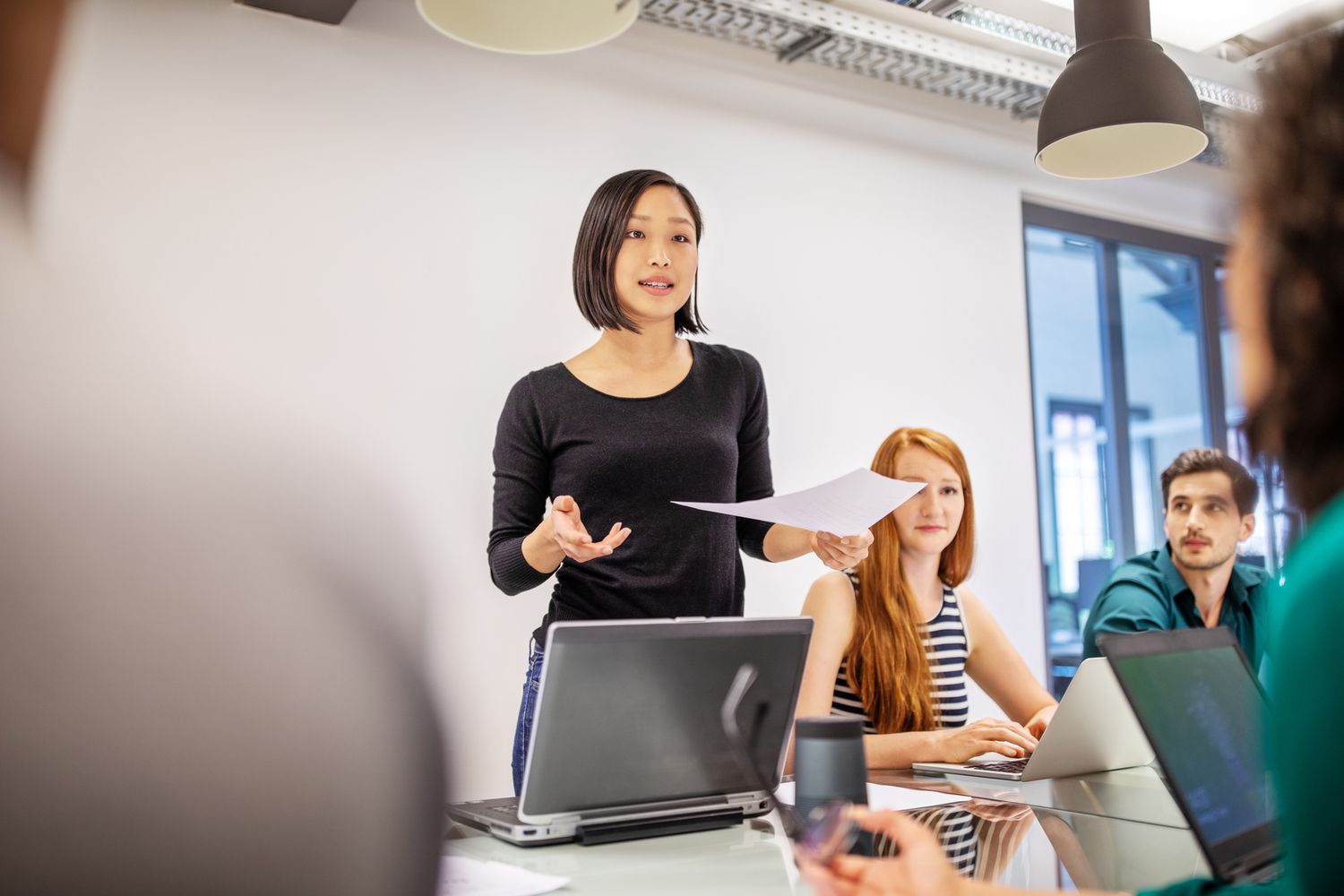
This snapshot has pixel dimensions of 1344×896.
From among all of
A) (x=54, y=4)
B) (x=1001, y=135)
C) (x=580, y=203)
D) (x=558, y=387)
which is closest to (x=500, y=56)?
(x=580, y=203)

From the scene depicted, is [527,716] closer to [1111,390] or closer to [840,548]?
[840,548]

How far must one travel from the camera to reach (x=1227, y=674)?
1.30m

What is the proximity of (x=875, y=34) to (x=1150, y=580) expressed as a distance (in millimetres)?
2011

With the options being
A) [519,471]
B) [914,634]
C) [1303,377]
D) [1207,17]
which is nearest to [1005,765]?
[914,634]

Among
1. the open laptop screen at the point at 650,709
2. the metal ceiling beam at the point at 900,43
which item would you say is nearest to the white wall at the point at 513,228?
the metal ceiling beam at the point at 900,43

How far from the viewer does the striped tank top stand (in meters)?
2.37

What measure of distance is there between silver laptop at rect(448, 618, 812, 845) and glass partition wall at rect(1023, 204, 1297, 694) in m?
3.40

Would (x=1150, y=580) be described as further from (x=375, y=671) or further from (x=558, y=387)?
(x=375, y=671)

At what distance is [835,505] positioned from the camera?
1.70 meters

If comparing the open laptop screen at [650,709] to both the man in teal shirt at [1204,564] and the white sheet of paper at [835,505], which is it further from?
the man in teal shirt at [1204,564]

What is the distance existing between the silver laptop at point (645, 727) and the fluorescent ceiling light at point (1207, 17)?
8.72 ft

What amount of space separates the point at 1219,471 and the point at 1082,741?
61.2 inches

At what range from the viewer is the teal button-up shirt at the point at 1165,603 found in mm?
2666

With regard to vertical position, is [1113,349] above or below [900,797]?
above
